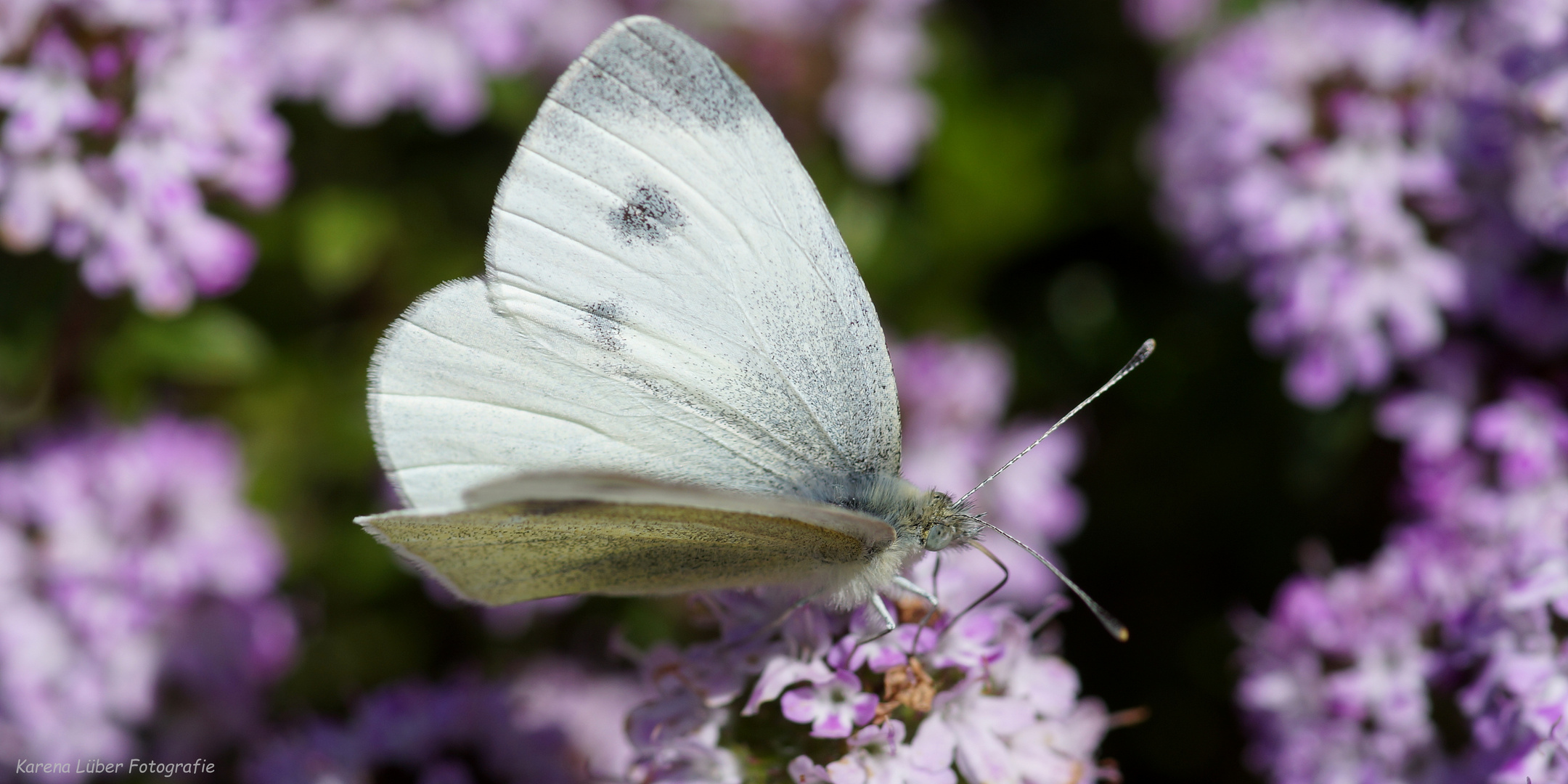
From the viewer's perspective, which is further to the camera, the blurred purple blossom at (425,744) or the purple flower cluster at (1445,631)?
the blurred purple blossom at (425,744)

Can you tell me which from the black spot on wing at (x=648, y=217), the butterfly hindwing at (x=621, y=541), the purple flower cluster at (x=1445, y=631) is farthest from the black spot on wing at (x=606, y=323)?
the purple flower cluster at (x=1445, y=631)

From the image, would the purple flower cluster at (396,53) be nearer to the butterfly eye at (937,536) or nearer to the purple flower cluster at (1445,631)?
the butterfly eye at (937,536)

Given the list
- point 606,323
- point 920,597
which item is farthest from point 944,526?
point 606,323

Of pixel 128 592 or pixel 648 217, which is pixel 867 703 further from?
pixel 128 592

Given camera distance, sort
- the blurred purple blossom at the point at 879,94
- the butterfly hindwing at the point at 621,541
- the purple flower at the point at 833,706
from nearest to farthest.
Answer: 1. the butterfly hindwing at the point at 621,541
2. the purple flower at the point at 833,706
3. the blurred purple blossom at the point at 879,94

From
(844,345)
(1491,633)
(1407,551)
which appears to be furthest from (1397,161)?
(844,345)

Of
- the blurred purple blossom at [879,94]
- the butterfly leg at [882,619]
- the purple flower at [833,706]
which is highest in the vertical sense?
the blurred purple blossom at [879,94]

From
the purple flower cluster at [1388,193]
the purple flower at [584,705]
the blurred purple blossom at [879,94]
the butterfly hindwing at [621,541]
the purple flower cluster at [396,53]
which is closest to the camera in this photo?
the butterfly hindwing at [621,541]

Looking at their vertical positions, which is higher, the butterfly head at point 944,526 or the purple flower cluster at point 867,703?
the butterfly head at point 944,526
